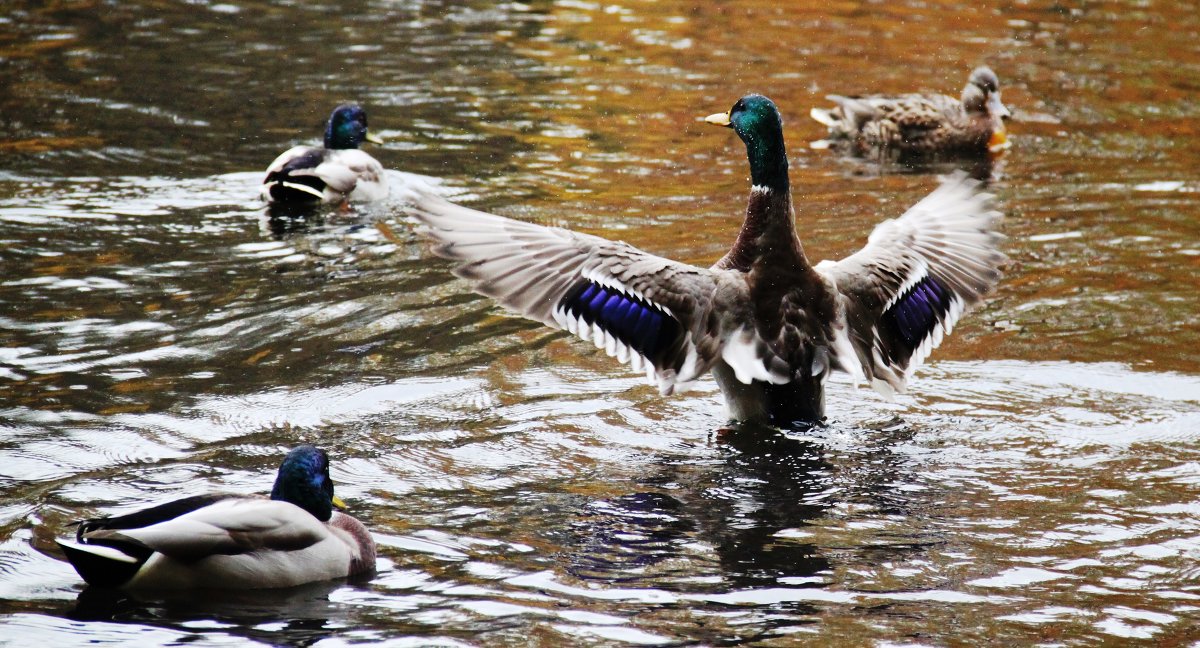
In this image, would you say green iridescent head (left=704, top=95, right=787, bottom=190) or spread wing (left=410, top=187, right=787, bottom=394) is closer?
spread wing (left=410, top=187, right=787, bottom=394)

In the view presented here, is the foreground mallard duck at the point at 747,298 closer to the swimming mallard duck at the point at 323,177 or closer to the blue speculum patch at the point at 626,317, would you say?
the blue speculum patch at the point at 626,317

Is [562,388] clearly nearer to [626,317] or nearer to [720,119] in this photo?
[626,317]

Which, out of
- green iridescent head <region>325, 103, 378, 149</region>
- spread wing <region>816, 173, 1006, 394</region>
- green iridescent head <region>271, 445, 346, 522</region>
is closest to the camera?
green iridescent head <region>271, 445, 346, 522</region>

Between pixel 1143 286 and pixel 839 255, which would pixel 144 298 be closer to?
pixel 839 255

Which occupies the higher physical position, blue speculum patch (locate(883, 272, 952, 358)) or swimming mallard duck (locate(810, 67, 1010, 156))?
swimming mallard duck (locate(810, 67, 1010, 156))

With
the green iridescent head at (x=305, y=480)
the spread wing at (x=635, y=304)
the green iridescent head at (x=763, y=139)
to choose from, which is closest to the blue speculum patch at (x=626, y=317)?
the spread wing at (x=635, y=304)

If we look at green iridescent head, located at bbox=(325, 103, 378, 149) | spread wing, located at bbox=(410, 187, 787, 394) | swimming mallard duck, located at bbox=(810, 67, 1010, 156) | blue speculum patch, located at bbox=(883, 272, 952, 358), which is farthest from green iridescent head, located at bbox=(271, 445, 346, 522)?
swimming mallard duck, located at bbox=(810, 67, 1010, 156)

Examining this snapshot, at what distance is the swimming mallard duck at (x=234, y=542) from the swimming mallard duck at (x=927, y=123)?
884 centimetres

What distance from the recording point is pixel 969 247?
7.68m

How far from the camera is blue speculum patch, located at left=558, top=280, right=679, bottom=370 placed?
675cm

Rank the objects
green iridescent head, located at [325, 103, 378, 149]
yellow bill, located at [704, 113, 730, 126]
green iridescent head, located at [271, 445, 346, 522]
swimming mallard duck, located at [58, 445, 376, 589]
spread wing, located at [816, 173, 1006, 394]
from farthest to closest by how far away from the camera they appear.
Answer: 1. green iridescent head, located at [325, 103, 378, 149]
2. yellow bill, located at [704, 113, 730, 126]
3. spread wing, located at [816, 173, 1006, 394]
4. green iridescent head, located at [271, 445, 346, 522]
5. swimming mallard duck, located at [58, 445, 376, 589]

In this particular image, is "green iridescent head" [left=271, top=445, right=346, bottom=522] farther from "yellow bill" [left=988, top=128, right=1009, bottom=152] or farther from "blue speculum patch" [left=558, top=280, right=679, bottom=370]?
"yellow bill" [left=988, top=128, right=1009, bottom=152]

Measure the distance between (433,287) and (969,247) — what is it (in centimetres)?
332

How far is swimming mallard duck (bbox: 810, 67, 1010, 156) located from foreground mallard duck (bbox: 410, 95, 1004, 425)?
614cm
